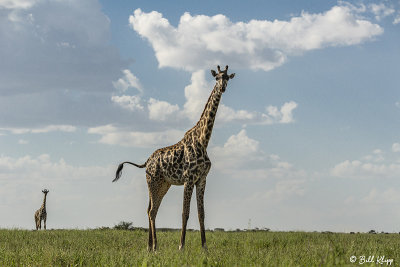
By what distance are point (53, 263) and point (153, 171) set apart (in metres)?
4.45

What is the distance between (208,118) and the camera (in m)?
11.4

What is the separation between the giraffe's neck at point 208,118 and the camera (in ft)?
37.0

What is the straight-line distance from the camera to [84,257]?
827 cm

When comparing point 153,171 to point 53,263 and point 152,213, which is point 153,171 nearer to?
point 152,213

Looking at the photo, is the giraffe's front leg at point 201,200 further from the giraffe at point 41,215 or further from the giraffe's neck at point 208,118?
the giraffe at point 41,215

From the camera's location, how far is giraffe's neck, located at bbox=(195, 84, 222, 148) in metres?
11.3

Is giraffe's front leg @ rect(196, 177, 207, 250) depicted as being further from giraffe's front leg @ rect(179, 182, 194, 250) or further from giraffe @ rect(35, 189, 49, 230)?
giraffe @ rect(35, 189, 49, 230)

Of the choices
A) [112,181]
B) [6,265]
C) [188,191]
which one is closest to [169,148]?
[188,191]

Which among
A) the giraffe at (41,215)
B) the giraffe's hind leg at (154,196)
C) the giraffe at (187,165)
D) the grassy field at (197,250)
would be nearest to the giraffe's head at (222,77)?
the giraffe at (187,165)

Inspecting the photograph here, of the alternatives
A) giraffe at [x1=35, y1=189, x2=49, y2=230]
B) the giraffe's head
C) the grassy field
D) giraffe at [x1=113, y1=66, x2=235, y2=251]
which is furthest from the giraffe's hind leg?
giraffe at [x1=35, y1=189, x2=49, y2=230]

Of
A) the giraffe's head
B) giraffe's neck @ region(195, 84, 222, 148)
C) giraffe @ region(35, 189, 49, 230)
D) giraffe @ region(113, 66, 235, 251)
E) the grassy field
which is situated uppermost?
the giraffe's head

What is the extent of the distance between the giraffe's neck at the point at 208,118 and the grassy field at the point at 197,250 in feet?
8.98

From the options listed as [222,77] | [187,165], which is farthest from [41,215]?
[222,77]

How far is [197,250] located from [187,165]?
79.9 inches
